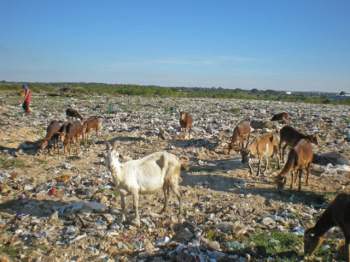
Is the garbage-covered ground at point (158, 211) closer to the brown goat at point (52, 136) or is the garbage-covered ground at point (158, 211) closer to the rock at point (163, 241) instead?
the rock at point (163, 241)

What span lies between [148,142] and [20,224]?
8332 millimetres

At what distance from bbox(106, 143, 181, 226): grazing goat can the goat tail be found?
311 centimetres

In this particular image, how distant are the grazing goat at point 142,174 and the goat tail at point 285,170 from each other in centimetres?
311

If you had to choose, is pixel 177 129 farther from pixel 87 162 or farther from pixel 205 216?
pixel 205 216

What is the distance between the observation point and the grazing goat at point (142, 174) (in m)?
7.54

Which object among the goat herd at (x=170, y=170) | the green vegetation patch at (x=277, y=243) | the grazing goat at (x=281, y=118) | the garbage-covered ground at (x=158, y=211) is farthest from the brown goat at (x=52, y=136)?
the grazing goat at (x=281, y=118)

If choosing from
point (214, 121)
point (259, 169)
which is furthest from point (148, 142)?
point (214, 121)

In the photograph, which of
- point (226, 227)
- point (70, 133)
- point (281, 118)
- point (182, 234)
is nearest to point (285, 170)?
point (226, 227)

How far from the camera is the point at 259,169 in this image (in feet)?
38.1

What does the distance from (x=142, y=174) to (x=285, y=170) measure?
4087mm

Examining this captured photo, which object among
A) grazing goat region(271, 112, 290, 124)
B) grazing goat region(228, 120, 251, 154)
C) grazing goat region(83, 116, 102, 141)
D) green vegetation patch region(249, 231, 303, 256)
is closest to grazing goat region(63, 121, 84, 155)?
grazing goat region(83, 116, 102, 141)

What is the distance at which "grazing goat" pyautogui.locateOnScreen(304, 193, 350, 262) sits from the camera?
576 centimetres

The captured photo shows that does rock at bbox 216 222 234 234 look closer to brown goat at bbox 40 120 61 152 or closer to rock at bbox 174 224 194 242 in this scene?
rock at bbox 174 224 194 242

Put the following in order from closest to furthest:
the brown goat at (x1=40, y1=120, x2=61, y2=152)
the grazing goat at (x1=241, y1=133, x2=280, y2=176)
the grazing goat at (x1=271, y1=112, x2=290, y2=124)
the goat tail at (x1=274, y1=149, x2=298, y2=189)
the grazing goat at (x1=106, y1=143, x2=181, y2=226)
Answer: the grazing goat at (x1=106, y1=143, x2=181, y2=226) → the goat tail at (x1=274, y1=149, x2=298, y2=189) → the grazing goat at (x1=241, y1=133, x2=280, y2=176) → the brown goat at (x1=40, y1=120, x2=61, y2=152) → the grazing goat at (x1=271, y1=112, x2=290, y2=124)
